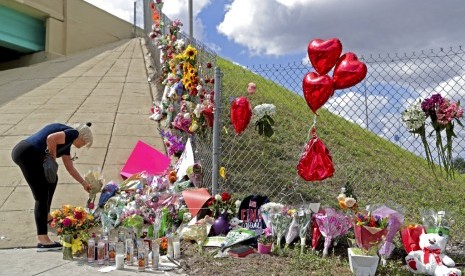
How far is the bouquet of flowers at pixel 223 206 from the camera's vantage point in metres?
5.06

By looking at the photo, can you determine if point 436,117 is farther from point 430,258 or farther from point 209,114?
point 209,114

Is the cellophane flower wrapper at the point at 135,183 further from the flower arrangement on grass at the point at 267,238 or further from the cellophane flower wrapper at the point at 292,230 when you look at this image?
the cellophane flower wrapper at the point at 292,230

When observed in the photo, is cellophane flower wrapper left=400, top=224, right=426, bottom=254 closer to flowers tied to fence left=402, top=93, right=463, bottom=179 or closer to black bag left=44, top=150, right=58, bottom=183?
flowers tied to fence left=402, top=93, right=463, bottom=179

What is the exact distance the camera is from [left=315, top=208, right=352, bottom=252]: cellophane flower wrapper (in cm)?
443

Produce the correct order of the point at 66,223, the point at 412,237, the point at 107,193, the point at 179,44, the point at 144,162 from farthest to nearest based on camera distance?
the point at 179,44 < the point at 144,162 < the point at 107,193 < the point at 66,223 < the point at 412,237

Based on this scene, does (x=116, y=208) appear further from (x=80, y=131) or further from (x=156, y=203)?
(x=80, y=131)

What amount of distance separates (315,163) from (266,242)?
2.88 ft

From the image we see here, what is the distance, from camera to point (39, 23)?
84.6ft

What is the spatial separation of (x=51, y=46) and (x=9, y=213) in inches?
841

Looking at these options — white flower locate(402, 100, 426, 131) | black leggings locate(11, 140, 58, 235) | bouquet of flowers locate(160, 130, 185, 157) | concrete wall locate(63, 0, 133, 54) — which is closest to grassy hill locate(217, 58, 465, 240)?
bouquet of flowers locate(160, 130, 185, 157)

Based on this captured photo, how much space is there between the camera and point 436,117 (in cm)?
425

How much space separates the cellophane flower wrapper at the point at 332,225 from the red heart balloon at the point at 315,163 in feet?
1.34

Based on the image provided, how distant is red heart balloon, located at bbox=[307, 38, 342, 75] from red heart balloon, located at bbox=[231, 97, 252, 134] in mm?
995

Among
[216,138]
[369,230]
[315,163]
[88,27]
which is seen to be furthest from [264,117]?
[88,27]
